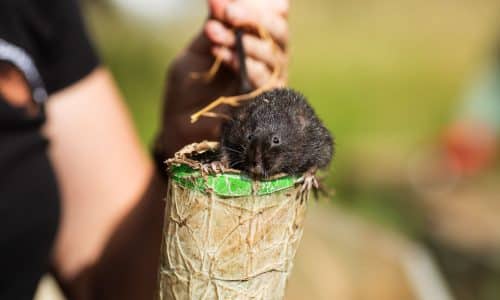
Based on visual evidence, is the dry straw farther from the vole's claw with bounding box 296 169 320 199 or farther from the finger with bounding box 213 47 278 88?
the finger with bounding box 213 47 278 88

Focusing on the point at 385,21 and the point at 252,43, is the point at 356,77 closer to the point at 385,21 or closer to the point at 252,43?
the point at 385,21

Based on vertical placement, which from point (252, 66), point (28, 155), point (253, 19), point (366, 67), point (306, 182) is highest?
point (253, 19)

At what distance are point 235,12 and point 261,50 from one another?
13cm

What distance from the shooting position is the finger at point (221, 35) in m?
2.04

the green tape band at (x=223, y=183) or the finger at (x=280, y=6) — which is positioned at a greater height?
the finger at (x=280, y=6)

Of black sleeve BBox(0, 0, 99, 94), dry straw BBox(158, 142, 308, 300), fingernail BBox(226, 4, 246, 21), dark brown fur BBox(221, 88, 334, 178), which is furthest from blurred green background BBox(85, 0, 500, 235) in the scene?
dry straw BBox(158, 142, 308, 300)

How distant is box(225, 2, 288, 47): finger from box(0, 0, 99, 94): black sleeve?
2.20 ft

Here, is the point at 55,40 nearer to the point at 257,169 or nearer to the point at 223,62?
the point at 223,62

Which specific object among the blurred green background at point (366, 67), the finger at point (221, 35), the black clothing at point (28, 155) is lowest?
the blurred green background at point (366, 67)

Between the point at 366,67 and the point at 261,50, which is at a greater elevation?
the point at 261,50

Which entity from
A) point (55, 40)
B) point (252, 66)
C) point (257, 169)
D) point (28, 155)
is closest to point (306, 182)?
point (257, 169)

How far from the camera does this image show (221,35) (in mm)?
2043

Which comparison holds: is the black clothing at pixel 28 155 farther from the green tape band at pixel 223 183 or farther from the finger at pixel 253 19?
the green tape band at pixel 223 183

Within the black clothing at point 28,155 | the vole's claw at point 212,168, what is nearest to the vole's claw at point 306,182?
the vole's claw at point 212,168
